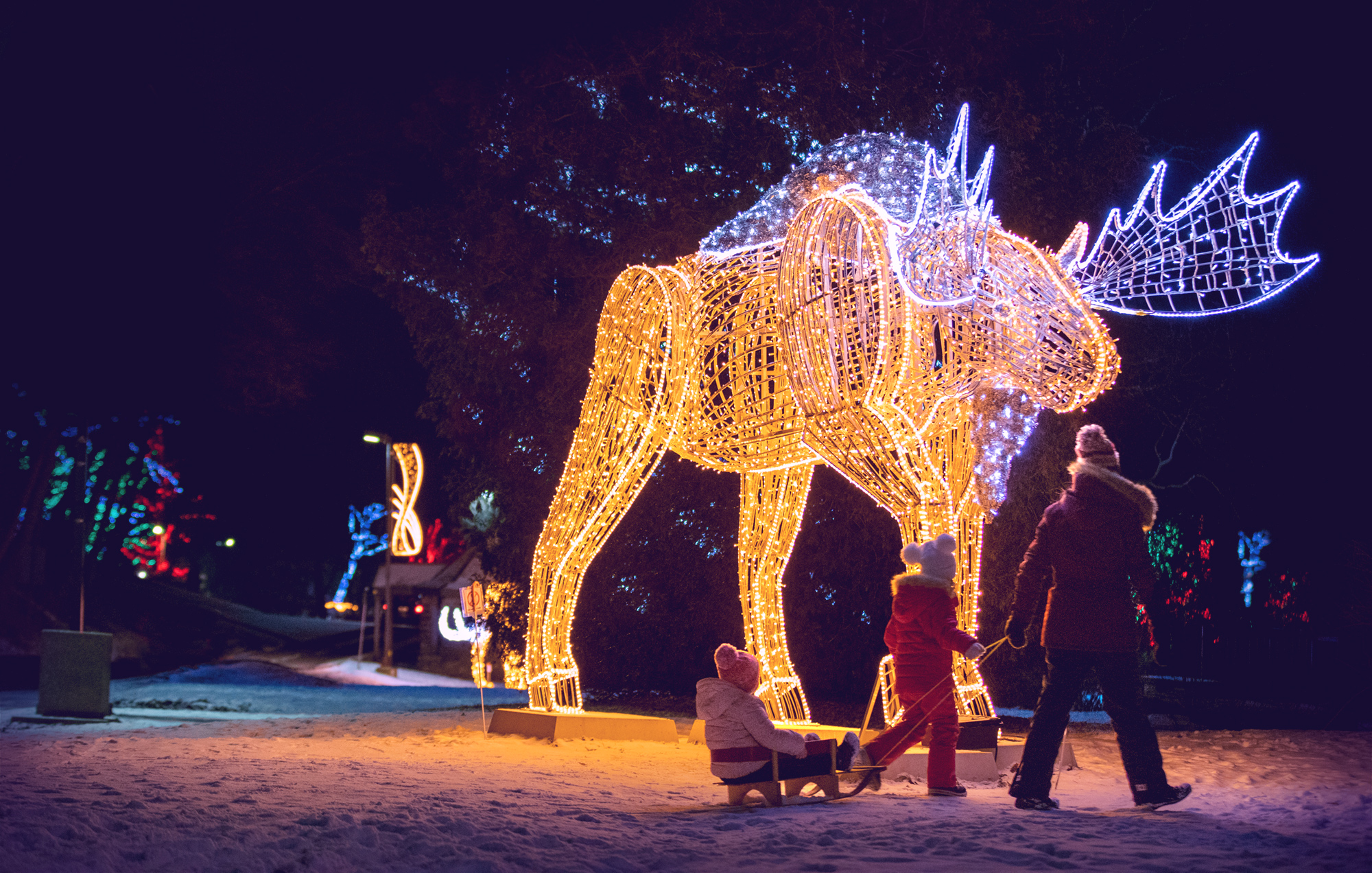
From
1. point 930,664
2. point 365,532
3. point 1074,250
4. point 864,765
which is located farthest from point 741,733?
point 365,532

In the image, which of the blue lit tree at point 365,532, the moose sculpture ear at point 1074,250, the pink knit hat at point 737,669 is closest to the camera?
the pink knit hat at point 737,669

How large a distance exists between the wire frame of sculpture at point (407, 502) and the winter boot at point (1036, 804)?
18.5 m

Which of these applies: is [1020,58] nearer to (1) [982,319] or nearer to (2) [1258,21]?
(2) [1258,21]

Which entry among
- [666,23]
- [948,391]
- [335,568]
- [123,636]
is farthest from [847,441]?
[335,568]

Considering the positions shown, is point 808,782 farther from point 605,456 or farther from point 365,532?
point 365,532

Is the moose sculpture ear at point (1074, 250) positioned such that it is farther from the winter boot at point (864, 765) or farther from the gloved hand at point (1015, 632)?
the winter boot at point (864, 765)

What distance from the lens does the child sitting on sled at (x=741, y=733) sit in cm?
572

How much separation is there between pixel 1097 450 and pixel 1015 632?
0.96m

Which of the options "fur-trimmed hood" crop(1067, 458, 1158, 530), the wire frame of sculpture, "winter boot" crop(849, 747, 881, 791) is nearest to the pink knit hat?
"winter boot" crop(849, 747, 881, 791)

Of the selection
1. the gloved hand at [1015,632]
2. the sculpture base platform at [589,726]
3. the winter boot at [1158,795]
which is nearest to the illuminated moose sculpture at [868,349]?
the sculpture base platform at [589,726]

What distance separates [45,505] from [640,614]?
619 inches

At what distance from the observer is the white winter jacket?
5.71 meters

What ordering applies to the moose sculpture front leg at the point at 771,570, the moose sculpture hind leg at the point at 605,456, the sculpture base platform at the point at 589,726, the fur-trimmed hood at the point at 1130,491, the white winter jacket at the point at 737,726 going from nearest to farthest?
the fur-trimmed hood at the point at 1130,491 < the white winter jacket at the point at 737,726 < the moose sculpture front leg at the point at 771,570 < the moose sculpture hind leg at the point at 605,456 < the sculpture base platform at the point at 589,726

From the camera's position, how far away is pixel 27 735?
9.54 meters
